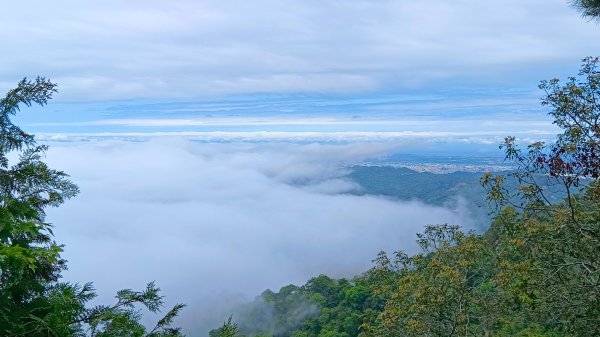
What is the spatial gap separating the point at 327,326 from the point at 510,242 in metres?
23.9

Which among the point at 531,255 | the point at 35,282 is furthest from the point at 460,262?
the point at 35,282

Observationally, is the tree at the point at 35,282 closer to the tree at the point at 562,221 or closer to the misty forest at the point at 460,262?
the misty forest at the point at 460,262

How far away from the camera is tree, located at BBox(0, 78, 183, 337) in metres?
3.79

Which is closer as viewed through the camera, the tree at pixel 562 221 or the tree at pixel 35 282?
the tree at pixel 35 282

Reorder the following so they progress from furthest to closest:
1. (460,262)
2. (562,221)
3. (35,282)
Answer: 1. (460,262)
2. (562,221)
3. (35,282)

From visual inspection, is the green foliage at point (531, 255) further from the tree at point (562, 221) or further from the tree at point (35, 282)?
the tree at point (35, 282)

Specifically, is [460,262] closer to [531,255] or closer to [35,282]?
[531,255]

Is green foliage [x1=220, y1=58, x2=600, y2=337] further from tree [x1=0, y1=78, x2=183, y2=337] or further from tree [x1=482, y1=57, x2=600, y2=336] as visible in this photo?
tree [x1=0, y1=78, x2=183, y2=337]

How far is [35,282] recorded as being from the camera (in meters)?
4.60

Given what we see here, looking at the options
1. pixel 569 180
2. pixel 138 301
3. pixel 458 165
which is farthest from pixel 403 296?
pixel 458 165

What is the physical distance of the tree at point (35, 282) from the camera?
379 cm

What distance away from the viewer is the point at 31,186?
20.9 ft

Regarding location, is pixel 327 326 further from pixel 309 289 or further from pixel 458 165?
pixel 458 165

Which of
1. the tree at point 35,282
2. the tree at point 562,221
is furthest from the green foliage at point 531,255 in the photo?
the tree at point 35,282
